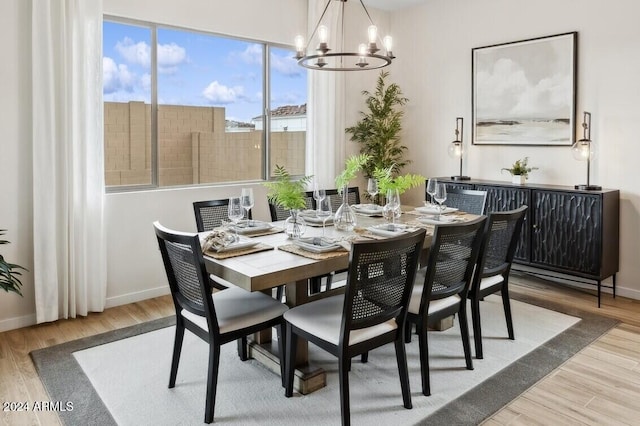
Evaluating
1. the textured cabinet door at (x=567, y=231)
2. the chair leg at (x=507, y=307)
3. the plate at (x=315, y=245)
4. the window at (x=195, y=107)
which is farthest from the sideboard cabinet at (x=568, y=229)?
the plate at (x=315, y=245)

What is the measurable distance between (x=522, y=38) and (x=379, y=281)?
3.60 m

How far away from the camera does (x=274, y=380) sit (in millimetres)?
2803

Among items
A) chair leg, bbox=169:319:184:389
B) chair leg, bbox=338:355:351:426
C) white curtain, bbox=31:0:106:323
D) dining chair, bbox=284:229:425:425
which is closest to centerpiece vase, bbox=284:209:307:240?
dining chair, bbox=284:229:425:425

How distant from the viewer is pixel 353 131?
18.5 feet

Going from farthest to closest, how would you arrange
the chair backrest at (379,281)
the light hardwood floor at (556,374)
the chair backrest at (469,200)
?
the chair backrest at (469,200) → the light hardwood floor at (556,374) → the chair backrest at (379,281)

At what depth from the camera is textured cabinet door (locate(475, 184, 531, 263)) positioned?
445cm

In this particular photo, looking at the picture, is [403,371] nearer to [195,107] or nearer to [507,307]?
[507,307]

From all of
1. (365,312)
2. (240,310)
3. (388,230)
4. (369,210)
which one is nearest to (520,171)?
(369,210)

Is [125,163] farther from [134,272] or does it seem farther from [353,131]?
[353,131]

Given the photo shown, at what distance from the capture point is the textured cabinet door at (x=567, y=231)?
4051 millimetres

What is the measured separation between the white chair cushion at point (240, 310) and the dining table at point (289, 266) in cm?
11

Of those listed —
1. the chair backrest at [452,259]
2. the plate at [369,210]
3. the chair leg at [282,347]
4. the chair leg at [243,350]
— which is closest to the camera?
the chair backrest at [452,259]

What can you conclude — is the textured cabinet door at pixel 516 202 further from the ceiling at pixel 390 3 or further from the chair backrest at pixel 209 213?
the chair backrest at pixel 209 213

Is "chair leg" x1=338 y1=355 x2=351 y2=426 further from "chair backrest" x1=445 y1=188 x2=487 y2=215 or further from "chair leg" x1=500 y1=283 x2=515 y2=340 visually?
"chair backrest" x1=445 y1=188 x2=487 y2=215
